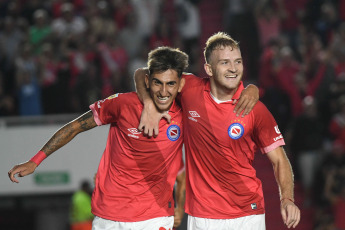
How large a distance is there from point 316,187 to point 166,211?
5161mm

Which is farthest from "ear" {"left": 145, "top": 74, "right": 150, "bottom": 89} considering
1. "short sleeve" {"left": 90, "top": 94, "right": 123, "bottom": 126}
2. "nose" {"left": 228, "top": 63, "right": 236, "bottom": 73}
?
"nose" {"left": 228, "top": 63, "right": 236, "bottom": 73}

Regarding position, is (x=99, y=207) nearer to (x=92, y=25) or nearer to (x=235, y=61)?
(x=235, y=61)

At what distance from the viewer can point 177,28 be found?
12.6 m

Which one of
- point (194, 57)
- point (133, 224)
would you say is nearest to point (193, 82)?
point (133, 224)

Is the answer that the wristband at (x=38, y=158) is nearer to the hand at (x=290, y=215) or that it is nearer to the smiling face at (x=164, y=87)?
the smiling face at (x=164, y=87)

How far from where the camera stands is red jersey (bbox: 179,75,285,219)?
5.78 metres

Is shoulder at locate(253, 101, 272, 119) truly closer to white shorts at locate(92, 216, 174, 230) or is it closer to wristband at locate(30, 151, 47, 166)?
white shorts at locate(92, 216, 174, 230)

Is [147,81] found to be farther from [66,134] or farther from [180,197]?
[180,197]

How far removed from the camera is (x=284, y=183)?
568cm

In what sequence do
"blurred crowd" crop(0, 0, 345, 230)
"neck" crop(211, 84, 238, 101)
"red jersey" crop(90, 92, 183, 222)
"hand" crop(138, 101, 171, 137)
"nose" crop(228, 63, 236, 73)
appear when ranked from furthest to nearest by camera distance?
"blurred crowd" crop(0, 0, 345, 230)
"red jersey" crop(90, 92, 183, 222)
"hand" crop(138, 101, 171, 137)
"neck" crop(211, 84, 238, 101)
"nose" crop(228, 63, 236, 73)

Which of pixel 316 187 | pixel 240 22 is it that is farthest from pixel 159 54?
pixel 240 22

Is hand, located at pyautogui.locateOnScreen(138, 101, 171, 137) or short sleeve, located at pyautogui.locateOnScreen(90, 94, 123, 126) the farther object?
short sleeve, located at pyautogui.locateOnScreen(90, 94, 123, 126)

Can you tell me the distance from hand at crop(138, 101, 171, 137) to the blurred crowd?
5.08 m

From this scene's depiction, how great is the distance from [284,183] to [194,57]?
6.38 m
